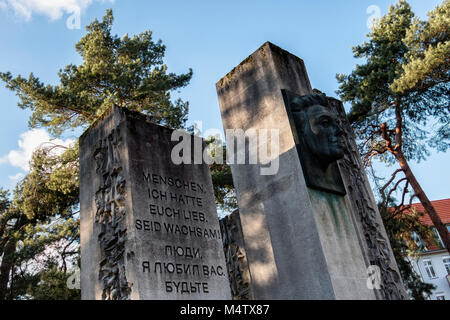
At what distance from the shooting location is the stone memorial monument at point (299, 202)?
15.2 feet

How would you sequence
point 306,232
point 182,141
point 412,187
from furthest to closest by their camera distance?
point 412,187
point 182,141
point 306,232

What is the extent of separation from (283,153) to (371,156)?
45.8ft

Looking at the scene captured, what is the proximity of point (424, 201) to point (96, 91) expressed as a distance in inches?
560

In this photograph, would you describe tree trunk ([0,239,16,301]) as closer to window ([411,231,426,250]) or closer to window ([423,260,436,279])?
window ([411,231,426,250])

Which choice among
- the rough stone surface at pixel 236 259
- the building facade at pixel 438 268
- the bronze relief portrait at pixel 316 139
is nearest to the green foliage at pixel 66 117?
the rough stone surface at pixel 236 259

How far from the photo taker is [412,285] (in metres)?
16.2

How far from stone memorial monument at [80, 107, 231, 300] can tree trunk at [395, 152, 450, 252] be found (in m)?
12.5

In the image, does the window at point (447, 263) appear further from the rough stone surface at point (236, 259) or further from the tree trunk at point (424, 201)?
the rough stone surface at point (236, 259)

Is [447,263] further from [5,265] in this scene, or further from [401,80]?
[5,265]

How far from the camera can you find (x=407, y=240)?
17.7m

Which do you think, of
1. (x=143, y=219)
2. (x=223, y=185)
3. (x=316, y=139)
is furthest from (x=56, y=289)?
(x=316, y=139)

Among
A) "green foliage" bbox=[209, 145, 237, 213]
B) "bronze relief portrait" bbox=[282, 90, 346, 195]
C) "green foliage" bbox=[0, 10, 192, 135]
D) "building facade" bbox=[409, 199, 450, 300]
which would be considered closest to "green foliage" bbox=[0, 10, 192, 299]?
"green foliage" bbox=[0, 10, 192, 135]
